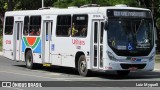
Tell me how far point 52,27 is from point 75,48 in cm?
248

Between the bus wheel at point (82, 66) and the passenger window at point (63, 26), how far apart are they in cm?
167

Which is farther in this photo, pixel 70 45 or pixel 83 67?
pixel 70 45

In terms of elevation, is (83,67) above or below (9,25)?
below

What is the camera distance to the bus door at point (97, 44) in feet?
66.8

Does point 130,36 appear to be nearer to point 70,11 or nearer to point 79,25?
point 79,25

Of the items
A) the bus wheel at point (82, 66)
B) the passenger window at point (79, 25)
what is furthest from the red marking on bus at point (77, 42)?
the bus wheel at point (82, 66)

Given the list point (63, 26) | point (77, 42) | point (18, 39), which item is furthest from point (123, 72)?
point (18, 39)

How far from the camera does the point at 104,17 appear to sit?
66.1 feet

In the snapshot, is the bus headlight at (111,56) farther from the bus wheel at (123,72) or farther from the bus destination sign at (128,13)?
the bus wheel at (123,72)

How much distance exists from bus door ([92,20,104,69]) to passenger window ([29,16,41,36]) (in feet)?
16.9

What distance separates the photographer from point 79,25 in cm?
2184

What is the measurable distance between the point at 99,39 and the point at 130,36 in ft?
4.20

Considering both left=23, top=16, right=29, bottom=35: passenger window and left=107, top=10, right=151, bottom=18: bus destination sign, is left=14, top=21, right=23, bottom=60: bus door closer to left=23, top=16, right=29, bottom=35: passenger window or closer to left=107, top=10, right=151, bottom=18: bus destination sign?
left=23, top=16, right=29, bottom=35: passenger window

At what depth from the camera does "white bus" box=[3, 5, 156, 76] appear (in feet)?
66.0
